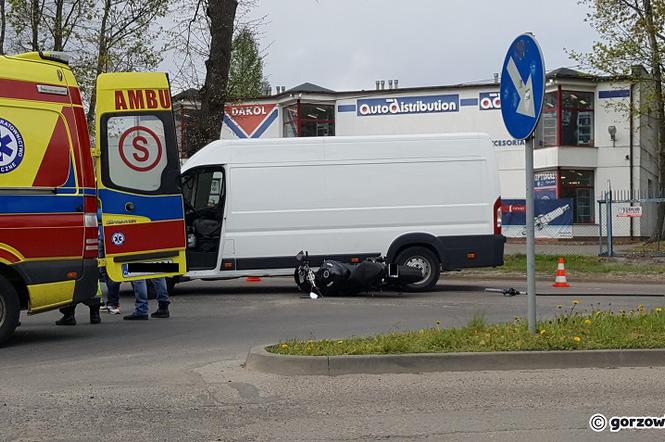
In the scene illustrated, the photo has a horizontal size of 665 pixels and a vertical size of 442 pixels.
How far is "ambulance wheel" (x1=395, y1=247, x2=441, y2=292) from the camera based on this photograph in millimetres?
14852

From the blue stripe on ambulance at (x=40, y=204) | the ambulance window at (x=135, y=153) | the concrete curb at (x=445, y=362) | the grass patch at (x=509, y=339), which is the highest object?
the ambulance window at (x=135, y=153)

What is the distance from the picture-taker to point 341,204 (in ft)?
48.5

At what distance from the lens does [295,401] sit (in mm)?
6316

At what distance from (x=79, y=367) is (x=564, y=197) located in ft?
102

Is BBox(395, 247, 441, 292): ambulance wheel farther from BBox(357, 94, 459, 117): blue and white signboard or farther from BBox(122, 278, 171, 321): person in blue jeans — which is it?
BBox(357, 94, 459, 117): blue and white signboard

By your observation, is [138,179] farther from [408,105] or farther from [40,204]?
[408,105]

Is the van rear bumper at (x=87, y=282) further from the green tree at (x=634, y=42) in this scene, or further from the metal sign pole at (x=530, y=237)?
the green tree at (x=634, y=42)

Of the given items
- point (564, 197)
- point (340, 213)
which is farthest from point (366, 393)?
point (564, 197)

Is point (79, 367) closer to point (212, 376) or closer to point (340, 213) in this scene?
point (212, 376)

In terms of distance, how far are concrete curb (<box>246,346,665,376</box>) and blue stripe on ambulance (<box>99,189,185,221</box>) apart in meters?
3.98

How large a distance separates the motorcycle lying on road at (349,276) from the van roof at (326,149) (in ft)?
6.03

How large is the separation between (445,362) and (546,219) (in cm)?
2827

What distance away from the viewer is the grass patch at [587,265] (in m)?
19.5

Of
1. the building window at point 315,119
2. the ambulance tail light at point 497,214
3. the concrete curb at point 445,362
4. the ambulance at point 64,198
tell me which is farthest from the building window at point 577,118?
the concrete curb at point 445,362
